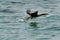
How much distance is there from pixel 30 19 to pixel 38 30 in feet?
2.45

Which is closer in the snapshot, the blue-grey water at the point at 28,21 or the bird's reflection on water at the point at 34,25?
the blue-grey water at the point at 28,21

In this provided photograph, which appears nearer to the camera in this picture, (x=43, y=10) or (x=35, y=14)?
(x=35, y=14)

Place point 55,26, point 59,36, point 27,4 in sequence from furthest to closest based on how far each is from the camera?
point 27,4 < point 55,26 < point 59,36

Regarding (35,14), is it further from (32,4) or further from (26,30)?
(32,4)

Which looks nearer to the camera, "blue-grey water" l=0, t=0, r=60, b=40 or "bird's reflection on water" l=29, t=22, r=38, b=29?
"blue-grey water" l=0, t=0, r=60, b=40

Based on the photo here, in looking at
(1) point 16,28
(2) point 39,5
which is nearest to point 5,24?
(1) point 16,28

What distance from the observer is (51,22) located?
13.3m

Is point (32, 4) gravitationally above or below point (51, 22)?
above

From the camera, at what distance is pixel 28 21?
1322 centimetres

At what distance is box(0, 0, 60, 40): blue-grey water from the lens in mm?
11914

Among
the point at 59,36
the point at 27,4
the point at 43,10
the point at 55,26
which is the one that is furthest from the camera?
the point at 27,4

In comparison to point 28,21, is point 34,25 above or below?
below

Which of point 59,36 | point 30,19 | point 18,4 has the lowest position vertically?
point 59,36

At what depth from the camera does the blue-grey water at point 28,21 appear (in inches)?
469
